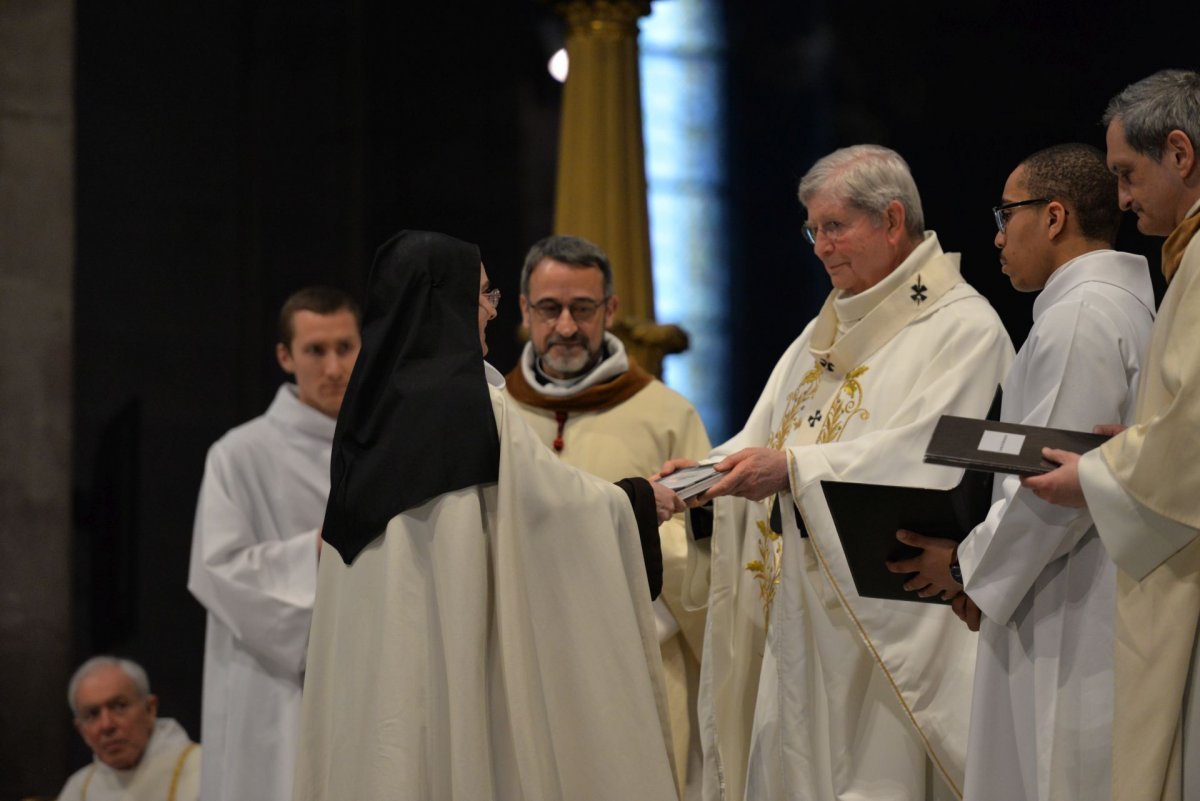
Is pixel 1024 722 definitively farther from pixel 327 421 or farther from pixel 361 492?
pixel 327 421

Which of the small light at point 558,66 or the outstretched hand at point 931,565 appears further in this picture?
the small light at point 558,66

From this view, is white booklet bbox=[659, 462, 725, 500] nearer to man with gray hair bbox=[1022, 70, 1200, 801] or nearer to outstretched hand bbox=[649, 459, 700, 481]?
outstretched hand bbox=[649, 459, 700, 481]

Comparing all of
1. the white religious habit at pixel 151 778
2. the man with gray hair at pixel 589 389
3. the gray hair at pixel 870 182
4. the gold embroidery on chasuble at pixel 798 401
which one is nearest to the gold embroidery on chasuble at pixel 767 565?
the gold embroidery on chasuble at pixel 798 401

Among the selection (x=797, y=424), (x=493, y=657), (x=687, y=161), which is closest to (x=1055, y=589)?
(x=493, y=657)

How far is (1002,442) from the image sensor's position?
3652mm

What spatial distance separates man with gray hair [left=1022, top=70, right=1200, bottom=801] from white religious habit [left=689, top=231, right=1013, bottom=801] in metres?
1.09

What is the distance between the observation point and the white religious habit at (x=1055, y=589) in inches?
151

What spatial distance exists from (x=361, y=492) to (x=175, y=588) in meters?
3.86

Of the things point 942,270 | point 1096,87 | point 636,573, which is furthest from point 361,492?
point 1096,87

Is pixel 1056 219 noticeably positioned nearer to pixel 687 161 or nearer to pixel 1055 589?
pixel 1055 589

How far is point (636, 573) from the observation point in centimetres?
438

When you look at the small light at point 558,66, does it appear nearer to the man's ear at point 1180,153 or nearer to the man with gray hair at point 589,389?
the man with gray hair at point 589,389

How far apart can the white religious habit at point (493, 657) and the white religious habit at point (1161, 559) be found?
3.83ft

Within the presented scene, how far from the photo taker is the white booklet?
4.74m
